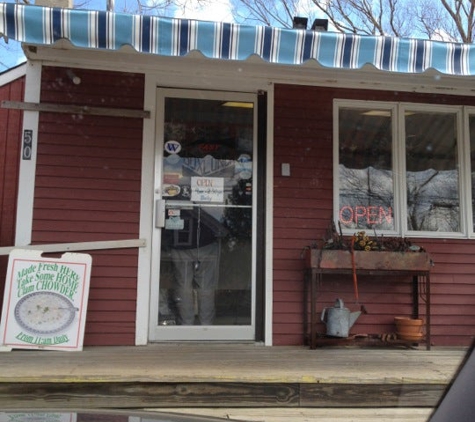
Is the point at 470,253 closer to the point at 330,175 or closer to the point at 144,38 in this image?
the point at 330,175

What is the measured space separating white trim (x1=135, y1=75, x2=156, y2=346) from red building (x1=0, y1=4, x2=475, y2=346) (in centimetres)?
1

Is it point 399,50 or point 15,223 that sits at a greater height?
point 399,50

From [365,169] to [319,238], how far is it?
87cm

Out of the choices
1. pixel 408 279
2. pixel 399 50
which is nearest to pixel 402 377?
pixel 408 279

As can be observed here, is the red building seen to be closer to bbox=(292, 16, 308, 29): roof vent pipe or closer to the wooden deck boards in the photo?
bbox=(292, 16, 308, 29): roof vent pipe

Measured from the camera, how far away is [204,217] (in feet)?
17.0

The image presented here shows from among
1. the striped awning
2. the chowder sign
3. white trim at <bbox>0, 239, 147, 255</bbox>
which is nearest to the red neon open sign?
the striped awning

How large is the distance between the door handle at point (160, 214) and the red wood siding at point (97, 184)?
0.57 ft

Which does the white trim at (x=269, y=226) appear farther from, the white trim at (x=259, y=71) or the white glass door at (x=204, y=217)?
the white trim at (x=259, y=71)

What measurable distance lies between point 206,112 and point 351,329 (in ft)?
8.23

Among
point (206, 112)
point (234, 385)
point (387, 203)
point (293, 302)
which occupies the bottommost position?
point (234, 385)

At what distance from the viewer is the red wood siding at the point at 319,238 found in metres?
5.18

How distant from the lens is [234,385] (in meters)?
3.71

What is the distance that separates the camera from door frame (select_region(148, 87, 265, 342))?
197 inches
